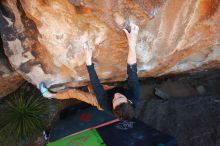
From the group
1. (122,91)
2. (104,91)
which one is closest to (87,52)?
(104,91)

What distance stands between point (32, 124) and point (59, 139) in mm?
920

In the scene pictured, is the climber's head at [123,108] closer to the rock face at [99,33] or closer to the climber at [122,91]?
the climber at [122,91]

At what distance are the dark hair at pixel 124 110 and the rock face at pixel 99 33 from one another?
937 millimetres

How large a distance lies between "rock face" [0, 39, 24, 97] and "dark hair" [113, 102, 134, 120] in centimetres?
234

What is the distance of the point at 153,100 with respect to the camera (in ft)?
24.4

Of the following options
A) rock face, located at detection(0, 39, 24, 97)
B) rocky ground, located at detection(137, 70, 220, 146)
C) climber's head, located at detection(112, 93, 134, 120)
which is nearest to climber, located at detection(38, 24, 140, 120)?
climber's head, located at detection(112, 93, 134, 120)

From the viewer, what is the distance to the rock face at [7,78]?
224 inches

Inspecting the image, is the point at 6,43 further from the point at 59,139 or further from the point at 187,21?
the point at 187,21

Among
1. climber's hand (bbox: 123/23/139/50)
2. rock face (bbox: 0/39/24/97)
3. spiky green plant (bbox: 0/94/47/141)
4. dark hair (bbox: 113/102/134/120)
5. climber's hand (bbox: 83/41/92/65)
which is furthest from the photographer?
spiky green plant (bbox: 0/94/47/141)

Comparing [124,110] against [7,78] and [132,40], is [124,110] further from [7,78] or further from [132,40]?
[7,78]

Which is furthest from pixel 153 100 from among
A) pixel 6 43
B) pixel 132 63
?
pixel 6 43

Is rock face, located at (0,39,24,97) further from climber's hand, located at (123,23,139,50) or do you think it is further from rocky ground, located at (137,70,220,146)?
rocky ground, located at (137,70,220,146)

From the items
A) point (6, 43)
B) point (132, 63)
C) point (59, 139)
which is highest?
point (6, 43)

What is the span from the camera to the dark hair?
4.18 m
